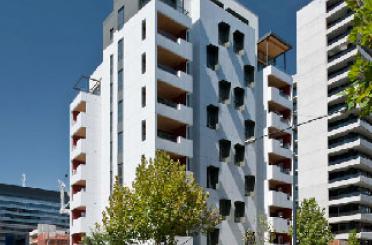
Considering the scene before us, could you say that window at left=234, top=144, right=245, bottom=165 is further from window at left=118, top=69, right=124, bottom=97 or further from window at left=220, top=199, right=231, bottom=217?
window at left=118, top=69, right=124, bottom=97

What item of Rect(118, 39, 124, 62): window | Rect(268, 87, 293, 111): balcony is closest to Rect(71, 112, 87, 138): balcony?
Rect(118, 39, 124, 62): window

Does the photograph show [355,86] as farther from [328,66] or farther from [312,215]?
[328,66]

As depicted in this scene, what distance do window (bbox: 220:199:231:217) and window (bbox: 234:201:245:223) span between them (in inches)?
51.8

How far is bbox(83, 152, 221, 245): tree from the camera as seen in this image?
37219mm

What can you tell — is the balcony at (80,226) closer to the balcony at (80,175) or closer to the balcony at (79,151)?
the balcony at (80,175)

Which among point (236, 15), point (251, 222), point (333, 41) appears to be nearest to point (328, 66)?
point (333, 41)

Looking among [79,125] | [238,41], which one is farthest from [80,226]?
[238,41]

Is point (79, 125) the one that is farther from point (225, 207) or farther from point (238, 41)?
point (238, 41)

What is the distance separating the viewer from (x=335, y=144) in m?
96.5

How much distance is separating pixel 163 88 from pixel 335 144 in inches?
2152

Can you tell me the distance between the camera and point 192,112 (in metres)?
50.9

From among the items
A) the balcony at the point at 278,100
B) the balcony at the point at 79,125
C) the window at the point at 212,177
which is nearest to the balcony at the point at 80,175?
the balcony at the point at 79,125

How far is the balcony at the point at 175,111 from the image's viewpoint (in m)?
48.0

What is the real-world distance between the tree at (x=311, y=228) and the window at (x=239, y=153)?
11800 mm
